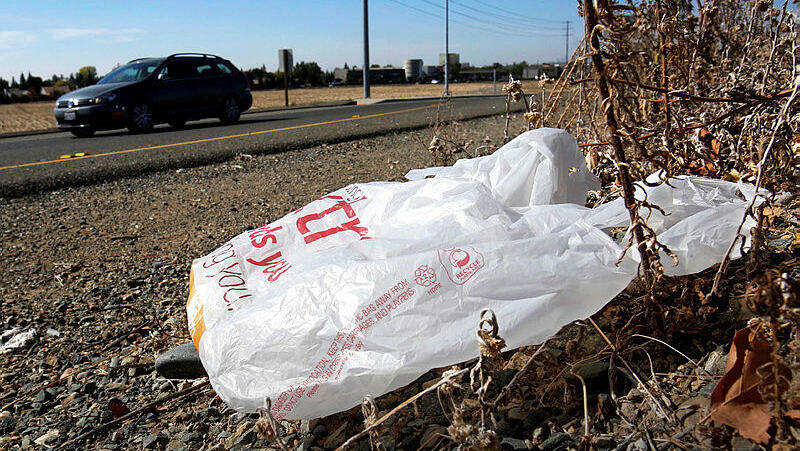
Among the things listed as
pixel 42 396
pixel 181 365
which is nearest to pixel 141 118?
pixel 42 396

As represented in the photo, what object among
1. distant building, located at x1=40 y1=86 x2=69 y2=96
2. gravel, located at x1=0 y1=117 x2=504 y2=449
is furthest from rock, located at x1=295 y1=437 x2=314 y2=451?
distant building, located at x1=40 y1=86 x2=69 y2=96

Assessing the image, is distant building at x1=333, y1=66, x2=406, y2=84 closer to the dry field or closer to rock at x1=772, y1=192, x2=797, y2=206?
the dry field

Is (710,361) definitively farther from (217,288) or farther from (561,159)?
(217,288)

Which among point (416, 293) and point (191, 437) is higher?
point (416, 293)

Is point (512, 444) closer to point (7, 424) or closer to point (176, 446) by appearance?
point (176, 446)

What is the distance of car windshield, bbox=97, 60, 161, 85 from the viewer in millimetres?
9453

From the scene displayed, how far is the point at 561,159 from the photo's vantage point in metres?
1.84

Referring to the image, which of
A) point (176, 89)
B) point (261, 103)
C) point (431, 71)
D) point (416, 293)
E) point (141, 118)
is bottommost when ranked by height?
point (416, 293)

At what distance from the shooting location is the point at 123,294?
255 centimetres

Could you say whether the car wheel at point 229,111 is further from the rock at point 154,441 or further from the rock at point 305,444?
the rock at point 305,444

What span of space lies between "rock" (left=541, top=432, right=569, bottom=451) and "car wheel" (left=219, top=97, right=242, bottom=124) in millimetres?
10001

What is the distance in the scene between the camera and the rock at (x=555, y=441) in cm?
126

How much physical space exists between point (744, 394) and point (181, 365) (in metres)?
1.53

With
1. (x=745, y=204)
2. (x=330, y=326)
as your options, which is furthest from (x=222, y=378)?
(x=745, y=204)
